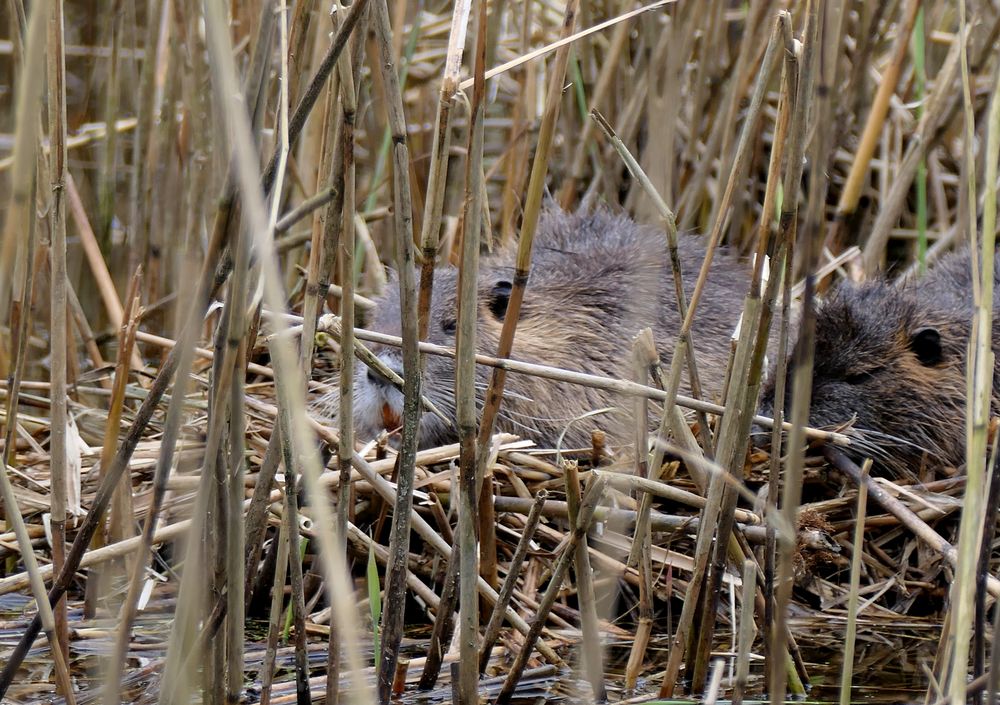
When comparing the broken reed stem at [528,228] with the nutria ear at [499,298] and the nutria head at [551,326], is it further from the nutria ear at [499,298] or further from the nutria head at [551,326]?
the nutria ear at [499,298]

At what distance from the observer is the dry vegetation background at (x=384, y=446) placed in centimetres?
126

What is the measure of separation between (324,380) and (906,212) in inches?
87.6

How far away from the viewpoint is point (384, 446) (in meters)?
2.48

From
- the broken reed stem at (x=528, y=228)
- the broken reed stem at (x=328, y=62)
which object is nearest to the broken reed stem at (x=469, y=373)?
the broken reed stem at (x=528, y=228)

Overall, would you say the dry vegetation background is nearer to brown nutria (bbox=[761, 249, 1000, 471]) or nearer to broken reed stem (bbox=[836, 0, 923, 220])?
broken reed stem (bbox=[836, 0, 923, 220])

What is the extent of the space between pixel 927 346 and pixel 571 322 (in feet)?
3.06

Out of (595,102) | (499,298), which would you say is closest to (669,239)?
(499,298)

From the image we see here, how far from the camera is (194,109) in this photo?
311 centimetres

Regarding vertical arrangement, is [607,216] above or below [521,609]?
above

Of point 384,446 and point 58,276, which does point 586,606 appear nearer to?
point 58,276

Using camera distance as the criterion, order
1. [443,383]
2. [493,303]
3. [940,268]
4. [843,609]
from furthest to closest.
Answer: [940,268], [493,303], [443,383], [843,609]

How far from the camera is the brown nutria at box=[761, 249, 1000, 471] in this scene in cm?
302

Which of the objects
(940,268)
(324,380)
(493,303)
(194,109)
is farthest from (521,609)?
(940,268)

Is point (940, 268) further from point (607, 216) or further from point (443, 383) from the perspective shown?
point (443, 383)
